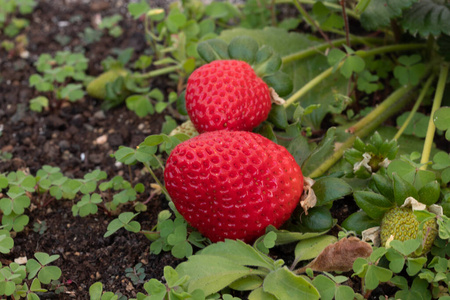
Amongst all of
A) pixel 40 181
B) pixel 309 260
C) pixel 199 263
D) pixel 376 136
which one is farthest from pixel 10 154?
pixel 376 136

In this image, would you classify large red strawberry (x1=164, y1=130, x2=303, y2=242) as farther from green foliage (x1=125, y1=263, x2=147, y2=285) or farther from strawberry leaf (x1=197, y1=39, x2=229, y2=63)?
strawberry leaf (x1=197, y1=39, x2=229, y2=63)

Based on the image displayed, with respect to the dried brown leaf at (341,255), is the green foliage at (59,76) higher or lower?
lower

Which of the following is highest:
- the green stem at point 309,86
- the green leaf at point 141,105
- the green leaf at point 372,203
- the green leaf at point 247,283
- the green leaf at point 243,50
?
the green leaf at point 243,50

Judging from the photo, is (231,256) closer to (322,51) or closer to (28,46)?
(322,51)

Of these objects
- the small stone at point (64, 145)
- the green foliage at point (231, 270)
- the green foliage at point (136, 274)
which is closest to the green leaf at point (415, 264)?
the green foliage at point (231, 270)

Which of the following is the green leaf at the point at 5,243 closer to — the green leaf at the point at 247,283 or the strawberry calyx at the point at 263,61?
the green leaf at the point at 247,283
